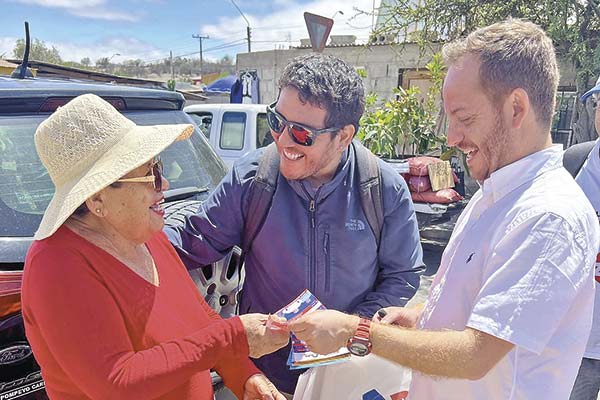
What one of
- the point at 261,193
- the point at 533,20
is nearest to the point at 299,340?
the point at 261,193

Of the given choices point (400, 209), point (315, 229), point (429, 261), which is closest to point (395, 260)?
point (400, 209)

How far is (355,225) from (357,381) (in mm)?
588

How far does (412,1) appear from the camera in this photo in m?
8.23

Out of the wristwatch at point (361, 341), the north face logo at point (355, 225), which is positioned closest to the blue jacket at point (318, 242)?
the north face logo at point (355, 225)

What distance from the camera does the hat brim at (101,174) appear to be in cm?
123

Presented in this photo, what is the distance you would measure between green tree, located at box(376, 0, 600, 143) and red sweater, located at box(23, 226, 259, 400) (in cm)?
730

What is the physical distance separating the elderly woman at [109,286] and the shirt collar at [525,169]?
31.0 inches

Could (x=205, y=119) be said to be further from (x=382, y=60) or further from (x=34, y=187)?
(x=34, y=187)

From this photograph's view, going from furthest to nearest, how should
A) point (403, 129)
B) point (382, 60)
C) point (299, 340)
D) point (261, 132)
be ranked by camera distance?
point (382, 60)
point (261, 132)
point (403, 129)
point (299, 340)

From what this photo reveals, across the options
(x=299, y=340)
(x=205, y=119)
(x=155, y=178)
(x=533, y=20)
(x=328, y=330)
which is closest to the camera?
(x=328, y=330)

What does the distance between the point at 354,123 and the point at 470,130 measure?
0.60 meters

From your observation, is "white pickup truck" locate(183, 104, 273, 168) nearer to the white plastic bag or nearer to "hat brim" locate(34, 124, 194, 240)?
the white plastic bag

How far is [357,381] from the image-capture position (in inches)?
70.4

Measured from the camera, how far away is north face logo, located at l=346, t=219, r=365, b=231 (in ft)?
5.93
